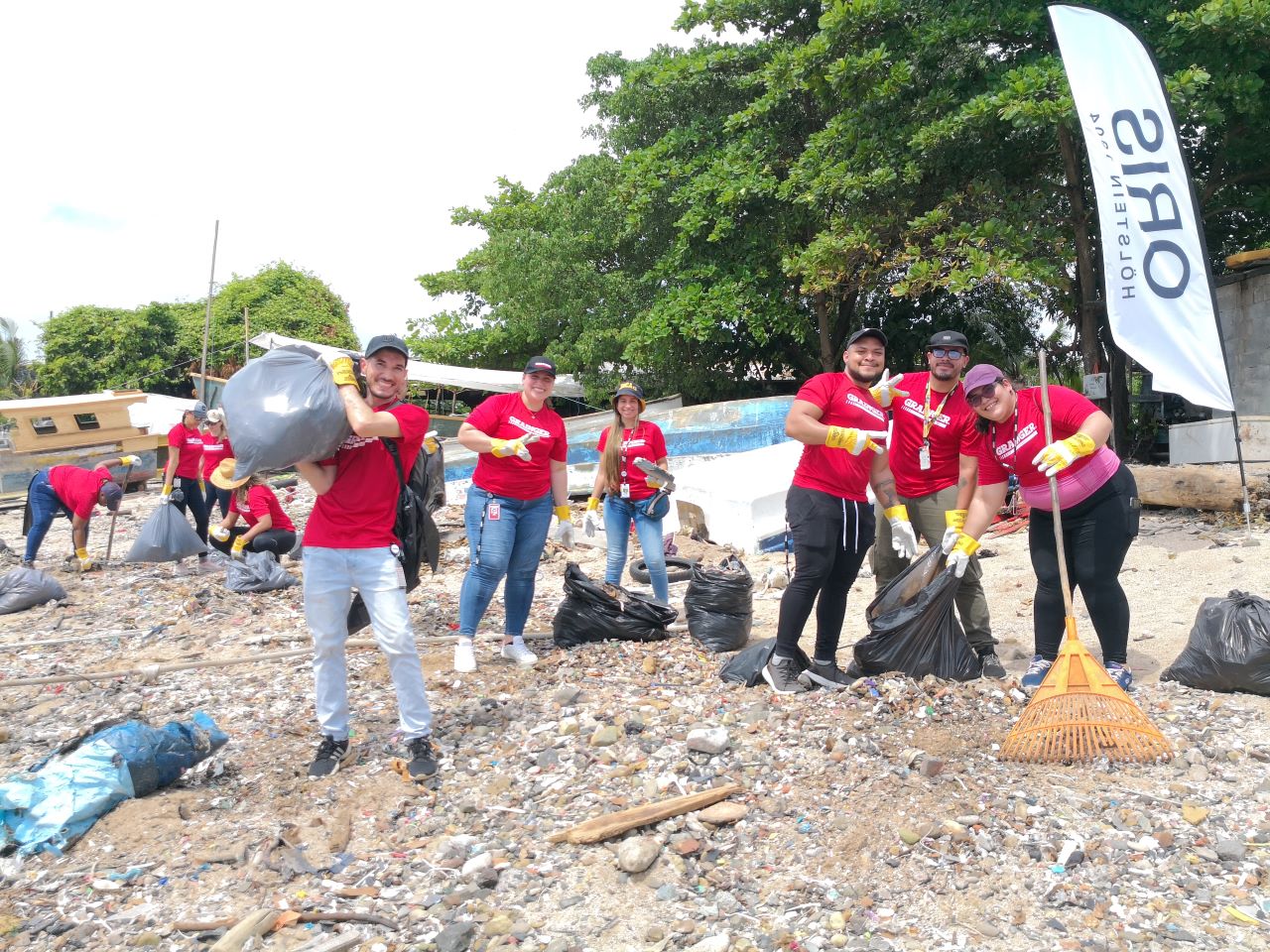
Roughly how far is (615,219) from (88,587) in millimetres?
10515

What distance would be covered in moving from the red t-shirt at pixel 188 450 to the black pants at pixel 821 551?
703 cm

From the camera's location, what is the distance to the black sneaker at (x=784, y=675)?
151 inches

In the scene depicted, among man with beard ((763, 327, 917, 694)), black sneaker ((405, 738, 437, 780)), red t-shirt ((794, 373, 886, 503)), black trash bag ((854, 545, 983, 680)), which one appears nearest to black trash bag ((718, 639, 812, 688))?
man with beard ((763, 327, 917, 694))

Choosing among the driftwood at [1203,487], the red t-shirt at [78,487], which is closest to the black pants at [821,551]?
the driftwood at [1203,487]

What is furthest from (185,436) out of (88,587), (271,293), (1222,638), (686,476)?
(271,293)

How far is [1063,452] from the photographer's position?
3.51 m

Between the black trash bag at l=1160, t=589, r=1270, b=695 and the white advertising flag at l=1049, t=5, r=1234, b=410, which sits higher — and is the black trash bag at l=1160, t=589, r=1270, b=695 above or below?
below

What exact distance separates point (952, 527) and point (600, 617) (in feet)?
6.45

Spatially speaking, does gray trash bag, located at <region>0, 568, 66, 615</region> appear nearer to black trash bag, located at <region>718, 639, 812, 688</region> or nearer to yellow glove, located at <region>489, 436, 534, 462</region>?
yellow glove, located at <region>489, 436, 534, 462</region>

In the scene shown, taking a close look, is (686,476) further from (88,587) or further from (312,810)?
(312,810)

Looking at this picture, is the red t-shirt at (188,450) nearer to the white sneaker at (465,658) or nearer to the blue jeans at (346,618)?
the white sneaker at (465,658)

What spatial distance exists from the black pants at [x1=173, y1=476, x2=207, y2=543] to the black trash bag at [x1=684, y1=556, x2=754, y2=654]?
6166 mm

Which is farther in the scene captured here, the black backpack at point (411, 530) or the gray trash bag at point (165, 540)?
the gray trash bag at point (165, 540)

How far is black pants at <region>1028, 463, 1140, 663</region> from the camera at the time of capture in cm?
371
